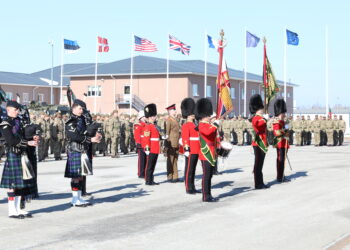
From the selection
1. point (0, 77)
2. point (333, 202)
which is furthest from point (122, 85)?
point (333, 202)

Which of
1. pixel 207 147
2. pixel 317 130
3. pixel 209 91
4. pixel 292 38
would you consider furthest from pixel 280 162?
pixel 209 91

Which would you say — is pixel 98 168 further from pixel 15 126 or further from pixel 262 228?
pixel 262 228

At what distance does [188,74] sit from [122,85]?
7.08m

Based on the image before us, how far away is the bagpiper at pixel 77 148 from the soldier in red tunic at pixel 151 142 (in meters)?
3.75

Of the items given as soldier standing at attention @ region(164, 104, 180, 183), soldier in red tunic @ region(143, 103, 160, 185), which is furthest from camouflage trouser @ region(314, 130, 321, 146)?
soldier in red tunic @ region(143, 103, 160, 185)

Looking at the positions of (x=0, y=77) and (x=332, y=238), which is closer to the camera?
(x=332, y=238)

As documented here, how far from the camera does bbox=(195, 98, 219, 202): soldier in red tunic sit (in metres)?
12.3

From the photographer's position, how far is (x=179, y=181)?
15.8 meters

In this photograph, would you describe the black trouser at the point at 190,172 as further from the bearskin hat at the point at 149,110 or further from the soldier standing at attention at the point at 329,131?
the soldier standing at attention at the point at 329,131

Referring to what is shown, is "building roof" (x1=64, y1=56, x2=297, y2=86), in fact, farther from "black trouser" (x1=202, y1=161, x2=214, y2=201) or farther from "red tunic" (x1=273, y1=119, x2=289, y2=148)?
"black trouser" (x1=202, y1=161, x2=214, y2=201)

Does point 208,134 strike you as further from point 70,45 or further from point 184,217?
point 70,45

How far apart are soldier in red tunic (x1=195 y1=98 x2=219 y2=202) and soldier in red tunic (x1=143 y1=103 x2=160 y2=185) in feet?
9.28

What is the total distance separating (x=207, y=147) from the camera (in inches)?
493

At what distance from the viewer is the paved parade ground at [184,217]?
8344 mm
